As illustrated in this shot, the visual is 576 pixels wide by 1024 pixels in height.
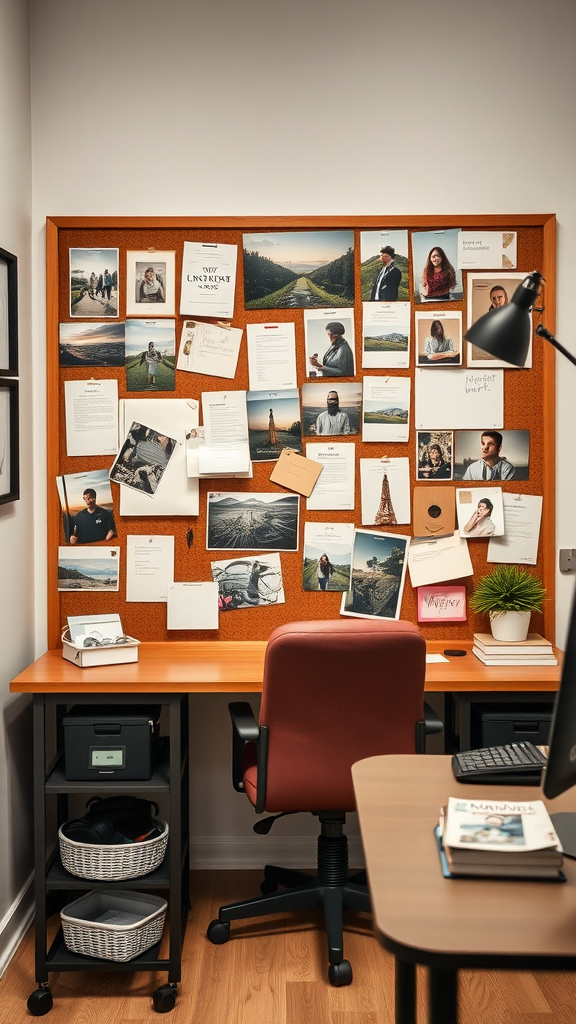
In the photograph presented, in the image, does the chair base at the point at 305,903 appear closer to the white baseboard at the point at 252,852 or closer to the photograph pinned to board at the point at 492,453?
the white baseboard at the point at 252,852

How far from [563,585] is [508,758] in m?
1.42

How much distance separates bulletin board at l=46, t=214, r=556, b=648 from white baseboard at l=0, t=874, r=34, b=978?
0.75m

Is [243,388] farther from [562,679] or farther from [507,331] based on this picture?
[562,679]

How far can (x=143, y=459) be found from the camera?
285 centimetres

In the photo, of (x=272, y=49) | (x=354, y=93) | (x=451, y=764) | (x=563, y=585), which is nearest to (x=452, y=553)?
(x=563, y=585)

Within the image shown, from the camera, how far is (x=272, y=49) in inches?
111

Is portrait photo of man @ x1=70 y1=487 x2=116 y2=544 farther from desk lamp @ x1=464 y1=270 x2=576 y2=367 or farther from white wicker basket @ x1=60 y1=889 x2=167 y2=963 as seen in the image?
desk lamp @ x1=464 y1=270 x2=576 y2=367

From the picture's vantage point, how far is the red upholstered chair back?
214 centimetres

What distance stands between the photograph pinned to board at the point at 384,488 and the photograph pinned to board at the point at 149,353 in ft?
2.28

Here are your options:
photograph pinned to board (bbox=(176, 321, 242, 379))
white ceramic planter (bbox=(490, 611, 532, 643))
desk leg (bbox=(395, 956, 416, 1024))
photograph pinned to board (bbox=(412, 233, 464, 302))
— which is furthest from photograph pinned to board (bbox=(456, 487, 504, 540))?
desk leg (bbox=(395, 956, 416, 1024))

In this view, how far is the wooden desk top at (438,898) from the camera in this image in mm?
1033

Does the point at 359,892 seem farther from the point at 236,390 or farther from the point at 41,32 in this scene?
the point at 41,32

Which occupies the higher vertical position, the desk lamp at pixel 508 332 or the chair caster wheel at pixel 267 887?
the desk lamp at pixel 508 332

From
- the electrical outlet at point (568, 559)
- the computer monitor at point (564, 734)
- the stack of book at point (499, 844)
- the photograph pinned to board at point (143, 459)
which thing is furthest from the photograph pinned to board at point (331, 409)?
the computer monitor at point (564, 734)
